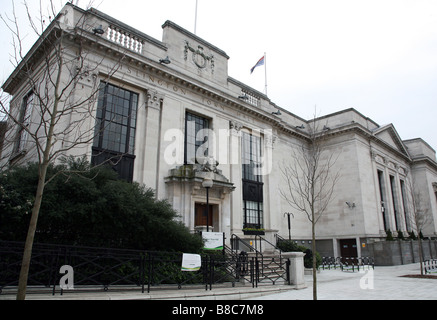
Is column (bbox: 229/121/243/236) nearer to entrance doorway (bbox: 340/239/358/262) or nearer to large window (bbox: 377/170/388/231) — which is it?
entrance doorway (bbox: 340/239/358/262)

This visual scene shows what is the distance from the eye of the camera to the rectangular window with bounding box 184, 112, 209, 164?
2089 centimetres

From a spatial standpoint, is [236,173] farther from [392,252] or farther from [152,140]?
[392,252]

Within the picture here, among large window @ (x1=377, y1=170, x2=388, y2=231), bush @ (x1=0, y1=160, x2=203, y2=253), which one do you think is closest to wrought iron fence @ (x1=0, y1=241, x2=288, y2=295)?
bush @ (x1=0, y1=160, x2=203, y2=253)

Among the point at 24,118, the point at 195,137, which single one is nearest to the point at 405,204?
the point at 195,137

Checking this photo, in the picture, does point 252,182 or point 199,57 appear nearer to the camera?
point 199,57

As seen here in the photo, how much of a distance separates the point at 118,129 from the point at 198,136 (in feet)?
19.1

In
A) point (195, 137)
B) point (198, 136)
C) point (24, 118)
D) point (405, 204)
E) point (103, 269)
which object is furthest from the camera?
point (405, 204)

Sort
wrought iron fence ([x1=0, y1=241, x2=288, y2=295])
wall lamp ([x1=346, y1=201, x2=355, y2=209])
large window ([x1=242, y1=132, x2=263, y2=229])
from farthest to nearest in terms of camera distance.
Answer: wall lamp ([x1=346, y1=201, x2=355, y2=209]) < large window ([x1=242, y1=132, x2=263, y2=229]) < wrought iron fence ([x1=0, y1=241, x2=288, y2=295])

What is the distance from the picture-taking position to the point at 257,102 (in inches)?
1060

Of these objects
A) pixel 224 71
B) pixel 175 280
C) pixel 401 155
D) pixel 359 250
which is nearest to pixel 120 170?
pixel 175 280

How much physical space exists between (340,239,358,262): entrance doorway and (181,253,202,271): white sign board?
20701 mm

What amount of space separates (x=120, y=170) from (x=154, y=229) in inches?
224

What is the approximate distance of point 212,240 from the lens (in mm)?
14844
